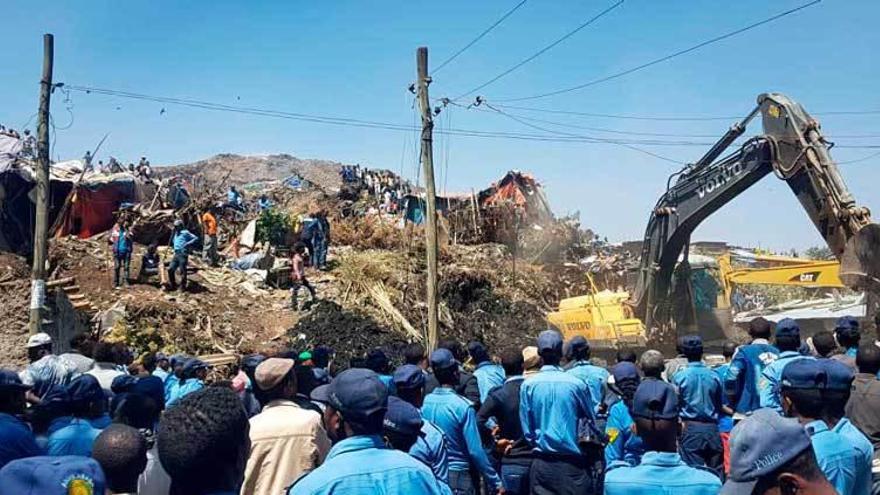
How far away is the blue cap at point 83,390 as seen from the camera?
4918mm

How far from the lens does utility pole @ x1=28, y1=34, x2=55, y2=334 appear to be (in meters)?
13.6

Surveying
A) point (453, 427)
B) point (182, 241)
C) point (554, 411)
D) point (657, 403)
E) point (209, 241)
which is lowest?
point (453, 427)

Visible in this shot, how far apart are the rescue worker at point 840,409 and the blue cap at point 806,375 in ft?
0.09

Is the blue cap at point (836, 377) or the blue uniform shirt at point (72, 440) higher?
the blue cap at point (836, 377)

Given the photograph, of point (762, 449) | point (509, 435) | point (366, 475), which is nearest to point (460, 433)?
point (509, 435)

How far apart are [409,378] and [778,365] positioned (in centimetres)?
315

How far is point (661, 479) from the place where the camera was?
351 cm

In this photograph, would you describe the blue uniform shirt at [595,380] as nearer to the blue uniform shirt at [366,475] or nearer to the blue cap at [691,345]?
the blue cap at [691,345]

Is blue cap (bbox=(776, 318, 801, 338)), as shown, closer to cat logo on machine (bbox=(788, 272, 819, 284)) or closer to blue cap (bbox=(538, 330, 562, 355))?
blue cap (bbox=(538, 330, 562, 355))

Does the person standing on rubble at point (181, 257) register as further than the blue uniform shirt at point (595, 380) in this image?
Yes

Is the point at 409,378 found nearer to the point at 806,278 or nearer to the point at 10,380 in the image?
the point at 10,380

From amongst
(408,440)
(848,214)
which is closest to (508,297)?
(848,214)

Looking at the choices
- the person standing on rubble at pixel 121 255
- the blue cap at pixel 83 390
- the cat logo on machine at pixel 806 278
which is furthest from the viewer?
the person standing on rubble at pixel 121 255

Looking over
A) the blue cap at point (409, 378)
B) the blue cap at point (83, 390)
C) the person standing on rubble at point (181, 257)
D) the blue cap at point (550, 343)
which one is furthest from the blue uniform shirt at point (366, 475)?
the person standing on rubble at point (181, 257)
